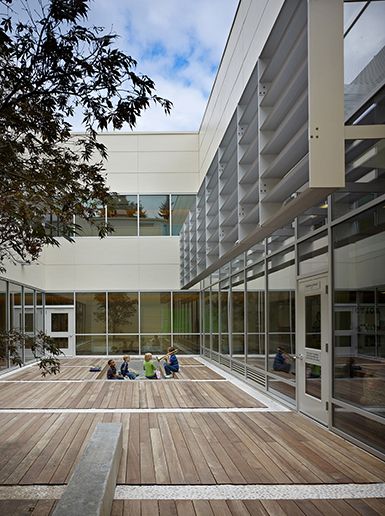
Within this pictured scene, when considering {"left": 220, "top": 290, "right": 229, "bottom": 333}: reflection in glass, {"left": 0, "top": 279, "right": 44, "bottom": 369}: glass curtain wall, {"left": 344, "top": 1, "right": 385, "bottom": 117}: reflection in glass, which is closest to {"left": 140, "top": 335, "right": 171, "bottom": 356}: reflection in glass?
{"left": 0, "top": 279, "right": 44, "bottom": 369}: glass curtain wall

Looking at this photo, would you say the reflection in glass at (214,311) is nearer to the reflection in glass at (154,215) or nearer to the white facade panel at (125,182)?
the reflection in glass at (154,215)

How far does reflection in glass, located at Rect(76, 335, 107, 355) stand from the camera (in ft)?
71.6

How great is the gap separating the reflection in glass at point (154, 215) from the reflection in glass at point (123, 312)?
267 cm

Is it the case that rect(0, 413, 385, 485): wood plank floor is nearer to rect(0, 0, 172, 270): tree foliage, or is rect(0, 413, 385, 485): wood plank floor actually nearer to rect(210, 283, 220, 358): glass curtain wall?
rect(0, 0, 172, 270): tree foliage

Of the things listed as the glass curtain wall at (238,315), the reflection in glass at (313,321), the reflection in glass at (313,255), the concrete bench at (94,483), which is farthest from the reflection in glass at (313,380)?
the glass curtain wall at (238,315)

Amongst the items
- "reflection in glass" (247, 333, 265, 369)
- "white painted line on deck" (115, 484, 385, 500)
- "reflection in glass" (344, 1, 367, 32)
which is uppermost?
"reflection in glass" (344, 1, 367, 32)

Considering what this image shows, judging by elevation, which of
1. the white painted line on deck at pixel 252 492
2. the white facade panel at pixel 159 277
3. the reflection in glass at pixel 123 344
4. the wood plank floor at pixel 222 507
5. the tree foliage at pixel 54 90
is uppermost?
the tree foliage at pixel 54 90

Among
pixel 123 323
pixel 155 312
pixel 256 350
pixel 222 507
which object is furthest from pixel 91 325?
pixel 222 507

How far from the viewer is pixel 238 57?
11.3 m

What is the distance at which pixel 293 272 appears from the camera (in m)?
9.05

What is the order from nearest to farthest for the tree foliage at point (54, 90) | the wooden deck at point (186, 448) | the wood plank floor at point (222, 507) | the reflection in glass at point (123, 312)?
the tree foliage at point (54, 90) < the wood plank floor at point (222, 507) < the wooden deck at point (186, 448) < the reflection in glass at point (123, 312)

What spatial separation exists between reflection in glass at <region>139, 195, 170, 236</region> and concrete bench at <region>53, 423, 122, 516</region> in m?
17.3

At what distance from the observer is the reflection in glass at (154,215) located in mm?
22656

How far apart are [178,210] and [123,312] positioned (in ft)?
15.2
